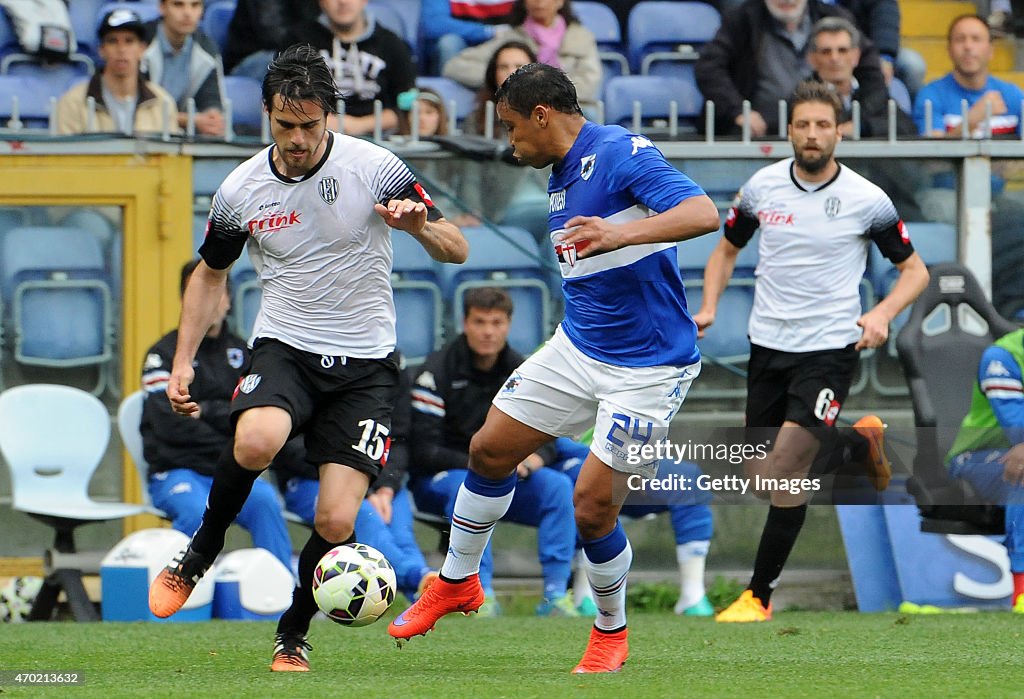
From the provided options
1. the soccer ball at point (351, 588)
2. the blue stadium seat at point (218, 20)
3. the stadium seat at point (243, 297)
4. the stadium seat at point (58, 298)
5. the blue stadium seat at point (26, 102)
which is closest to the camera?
the soccer ball at point (351, 588)

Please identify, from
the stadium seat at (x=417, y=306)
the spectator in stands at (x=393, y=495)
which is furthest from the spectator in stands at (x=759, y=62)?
the spectator in stands at (x=393, y=495)

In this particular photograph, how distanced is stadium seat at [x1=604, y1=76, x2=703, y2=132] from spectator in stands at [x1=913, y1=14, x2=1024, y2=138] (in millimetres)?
1457

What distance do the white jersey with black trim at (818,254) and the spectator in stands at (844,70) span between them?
2330 millimetres

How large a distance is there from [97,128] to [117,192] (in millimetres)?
434

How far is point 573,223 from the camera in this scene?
16.9ft

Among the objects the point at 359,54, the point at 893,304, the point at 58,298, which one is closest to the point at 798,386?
the point at 893,304

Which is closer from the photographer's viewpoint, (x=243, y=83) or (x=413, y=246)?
(x=413, y=246)

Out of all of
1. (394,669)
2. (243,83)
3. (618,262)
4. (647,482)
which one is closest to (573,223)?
(618,262)

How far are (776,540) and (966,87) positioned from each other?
15.0ft

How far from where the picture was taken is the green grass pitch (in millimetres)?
4992

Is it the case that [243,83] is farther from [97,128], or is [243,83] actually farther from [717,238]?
[717,238]

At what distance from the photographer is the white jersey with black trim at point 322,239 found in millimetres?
5879

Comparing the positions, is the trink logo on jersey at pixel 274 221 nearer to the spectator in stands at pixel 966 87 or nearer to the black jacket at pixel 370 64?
the black jacket at pixel 370 64

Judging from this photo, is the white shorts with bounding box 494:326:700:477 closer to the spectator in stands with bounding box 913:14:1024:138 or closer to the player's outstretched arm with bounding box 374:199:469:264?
the player's outstretched arm with bounding box 374:199:469:264
